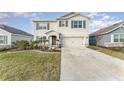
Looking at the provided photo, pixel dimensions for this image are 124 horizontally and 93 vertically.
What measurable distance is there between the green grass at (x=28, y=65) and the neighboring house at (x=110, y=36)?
180cm

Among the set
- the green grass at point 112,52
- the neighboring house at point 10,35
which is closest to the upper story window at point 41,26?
the neighboring house at point 10,35

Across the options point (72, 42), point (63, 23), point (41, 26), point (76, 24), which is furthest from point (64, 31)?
point (41, 26)

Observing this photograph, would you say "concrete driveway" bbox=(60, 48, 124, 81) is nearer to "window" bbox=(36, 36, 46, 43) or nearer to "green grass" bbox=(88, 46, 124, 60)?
"green grass" bbox=(88, 46, 124, 60)

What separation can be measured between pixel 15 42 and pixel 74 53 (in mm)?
2492

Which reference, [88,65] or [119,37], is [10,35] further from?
[119,37]

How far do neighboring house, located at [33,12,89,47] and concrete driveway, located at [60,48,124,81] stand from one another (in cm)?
42

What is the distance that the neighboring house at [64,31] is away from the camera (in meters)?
9.99

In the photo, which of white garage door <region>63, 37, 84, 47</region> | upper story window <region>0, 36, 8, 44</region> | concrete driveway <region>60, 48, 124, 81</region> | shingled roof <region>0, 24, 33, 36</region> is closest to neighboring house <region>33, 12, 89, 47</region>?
white garage door <region>63, 37, 84, 47</region>
